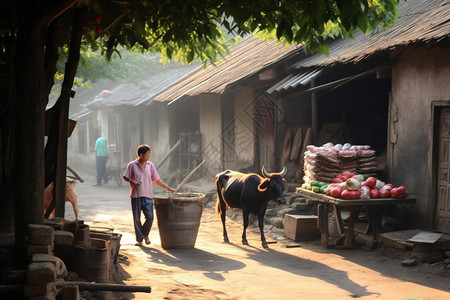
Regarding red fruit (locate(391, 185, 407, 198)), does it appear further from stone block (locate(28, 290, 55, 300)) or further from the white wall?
stone block (locate(28, 290, 55, 300))

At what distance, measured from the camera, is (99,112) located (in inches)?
1368

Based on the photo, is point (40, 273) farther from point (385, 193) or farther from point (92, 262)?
point (385, 193)

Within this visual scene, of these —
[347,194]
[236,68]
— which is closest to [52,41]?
[347,194]

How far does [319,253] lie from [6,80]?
6.05 m

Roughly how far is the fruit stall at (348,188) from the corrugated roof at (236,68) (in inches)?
125

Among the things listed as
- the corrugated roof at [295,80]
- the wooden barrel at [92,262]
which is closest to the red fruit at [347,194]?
the corrugated roof at [295,80]

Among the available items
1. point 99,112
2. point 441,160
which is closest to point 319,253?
point 441,160

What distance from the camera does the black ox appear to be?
37.2 ft

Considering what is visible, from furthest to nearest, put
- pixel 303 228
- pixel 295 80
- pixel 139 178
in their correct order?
pixel 295 80
pixel 303 228
pixel 139 178

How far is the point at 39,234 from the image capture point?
5.47 meters

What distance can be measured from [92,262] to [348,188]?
5.00 meters

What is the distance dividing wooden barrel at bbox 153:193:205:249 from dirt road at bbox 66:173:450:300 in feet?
0.67

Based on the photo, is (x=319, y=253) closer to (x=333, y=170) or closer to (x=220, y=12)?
(x=333, y=170)

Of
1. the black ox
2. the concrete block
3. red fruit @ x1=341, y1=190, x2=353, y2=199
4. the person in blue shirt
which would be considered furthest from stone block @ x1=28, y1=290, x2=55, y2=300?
the person in blue shirt
